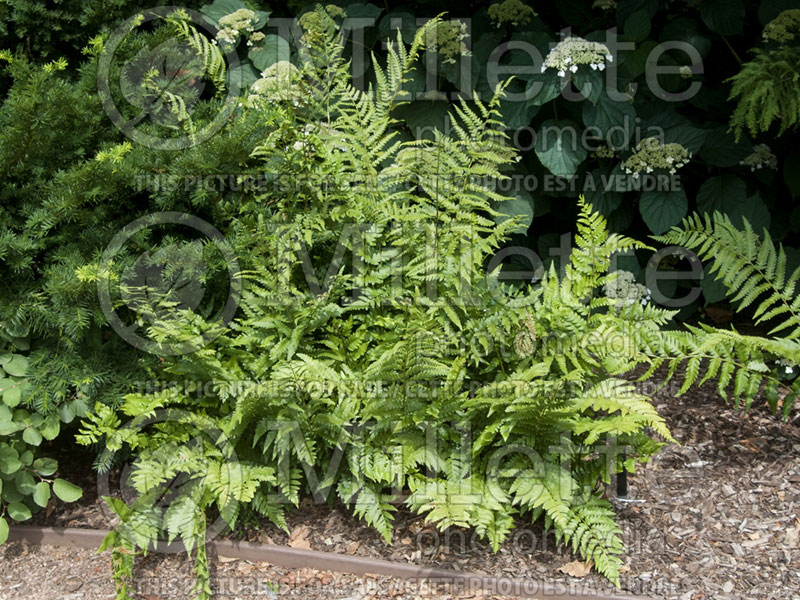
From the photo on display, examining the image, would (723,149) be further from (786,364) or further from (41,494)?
(41,494)

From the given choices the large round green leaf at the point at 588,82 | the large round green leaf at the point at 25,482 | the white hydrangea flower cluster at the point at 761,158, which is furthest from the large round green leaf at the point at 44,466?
the white hydrangea flower cluster at the point at 761,158

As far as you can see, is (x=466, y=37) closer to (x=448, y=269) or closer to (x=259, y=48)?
(x=259, y=48)

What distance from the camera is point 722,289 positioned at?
134 inches

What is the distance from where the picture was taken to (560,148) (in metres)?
3.33

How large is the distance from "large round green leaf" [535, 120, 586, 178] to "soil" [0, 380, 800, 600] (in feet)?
4.26

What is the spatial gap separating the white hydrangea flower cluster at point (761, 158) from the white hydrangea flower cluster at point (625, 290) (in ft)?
2.38

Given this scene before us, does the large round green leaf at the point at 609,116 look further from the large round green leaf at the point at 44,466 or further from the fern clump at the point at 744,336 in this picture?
the large round green leaf at the point at 44,466

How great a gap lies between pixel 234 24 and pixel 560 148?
4.95ft

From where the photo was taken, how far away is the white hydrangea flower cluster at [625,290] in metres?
3.34

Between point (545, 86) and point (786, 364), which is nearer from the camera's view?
point (786, 364)

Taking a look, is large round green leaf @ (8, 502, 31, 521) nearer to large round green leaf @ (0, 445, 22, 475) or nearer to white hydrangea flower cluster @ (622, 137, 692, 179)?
large round green leaf @ (0, 445, 22, 475)

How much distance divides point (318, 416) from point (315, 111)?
1237mm

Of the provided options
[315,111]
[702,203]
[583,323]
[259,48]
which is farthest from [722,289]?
[259,48]

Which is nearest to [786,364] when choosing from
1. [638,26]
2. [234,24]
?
[638,26]
